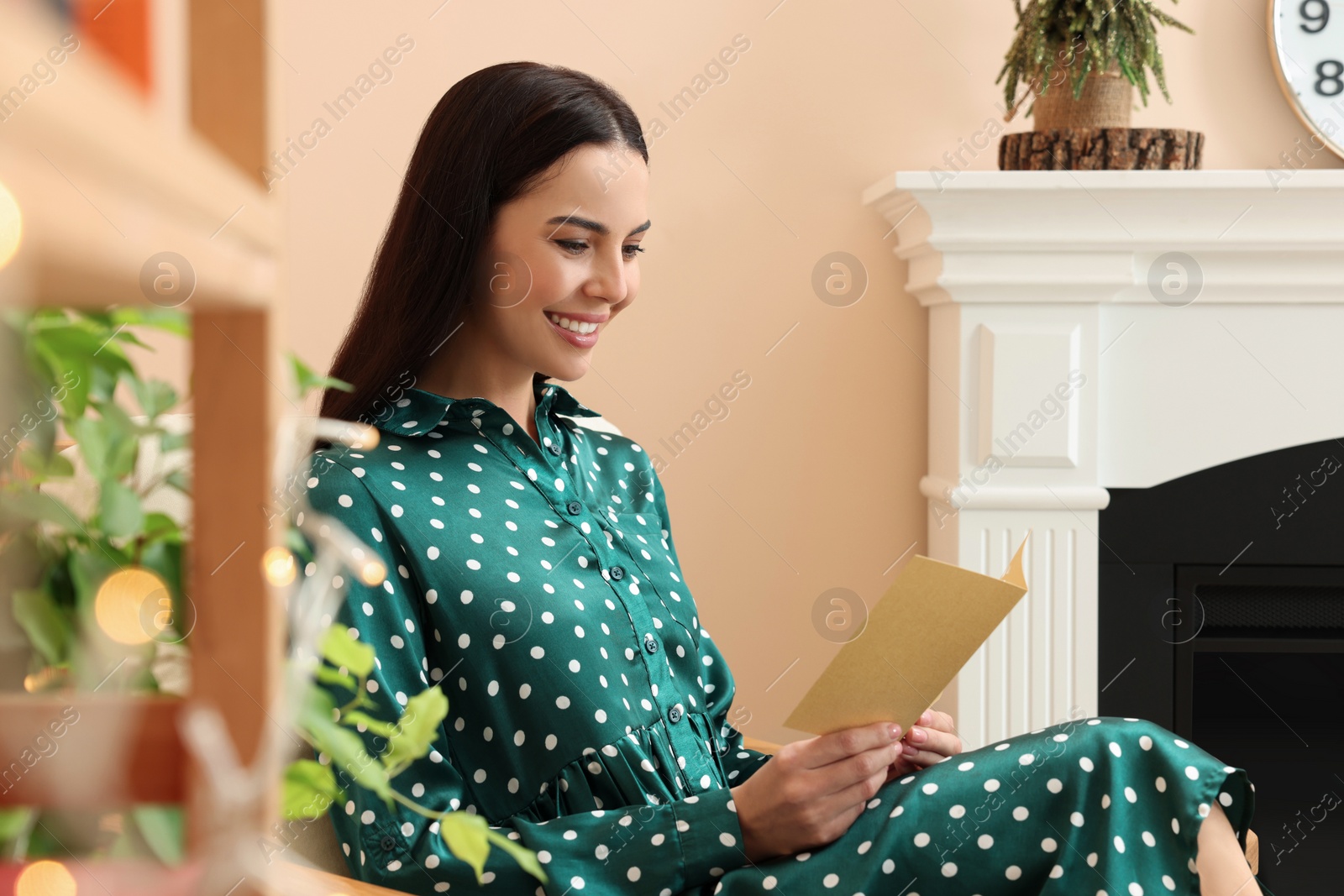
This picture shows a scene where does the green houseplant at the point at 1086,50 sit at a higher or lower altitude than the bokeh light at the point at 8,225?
higher

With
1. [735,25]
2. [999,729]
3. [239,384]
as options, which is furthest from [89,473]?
[735,25]

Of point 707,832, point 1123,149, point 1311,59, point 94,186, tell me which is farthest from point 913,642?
point 1311,59

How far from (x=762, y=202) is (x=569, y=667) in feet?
3.70

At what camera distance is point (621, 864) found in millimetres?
1011

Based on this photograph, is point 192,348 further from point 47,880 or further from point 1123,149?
point 1123,149

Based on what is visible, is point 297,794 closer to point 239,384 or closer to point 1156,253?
point 239,384

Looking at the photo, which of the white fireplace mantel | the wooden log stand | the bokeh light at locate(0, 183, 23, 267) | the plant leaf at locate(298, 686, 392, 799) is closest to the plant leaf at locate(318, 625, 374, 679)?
the plant leaf at locate(298, 686, 392, 799)

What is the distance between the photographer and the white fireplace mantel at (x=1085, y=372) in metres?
1.73

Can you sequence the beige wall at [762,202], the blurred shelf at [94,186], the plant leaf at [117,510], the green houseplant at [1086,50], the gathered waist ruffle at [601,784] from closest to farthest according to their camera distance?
the blurred shelf at [94,186] → the plant leaf at [117,510] → the gathered waist ruffle at [601,784] → the green houseplant at [1086,50] → the beige wall at [762,202]

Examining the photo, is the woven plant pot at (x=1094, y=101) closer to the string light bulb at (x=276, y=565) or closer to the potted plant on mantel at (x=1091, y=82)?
the potted plant on mantel at (x=1091, y=82)

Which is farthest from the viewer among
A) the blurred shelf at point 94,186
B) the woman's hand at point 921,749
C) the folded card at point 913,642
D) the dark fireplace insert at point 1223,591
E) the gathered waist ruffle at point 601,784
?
the dark fireplace insert at point 1223,591

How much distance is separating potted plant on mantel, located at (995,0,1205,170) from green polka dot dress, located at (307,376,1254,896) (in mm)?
1007

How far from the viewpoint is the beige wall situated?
1947mm

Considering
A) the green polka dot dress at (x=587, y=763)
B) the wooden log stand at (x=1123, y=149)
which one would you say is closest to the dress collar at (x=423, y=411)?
the green polka dot dress at (x=587, y=763)
